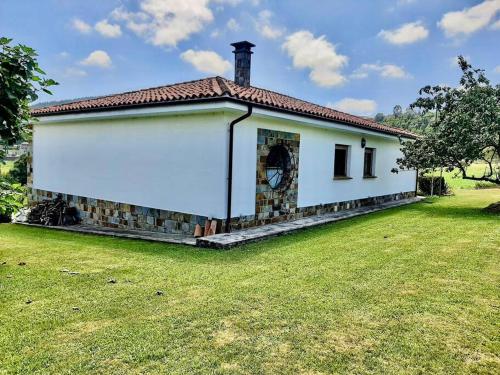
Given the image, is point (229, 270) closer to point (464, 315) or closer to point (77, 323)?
point (77, 323)

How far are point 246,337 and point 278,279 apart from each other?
1.97 meters

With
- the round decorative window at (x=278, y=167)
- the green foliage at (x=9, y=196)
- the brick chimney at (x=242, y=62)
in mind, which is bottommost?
the green foliage at (x=9, y=196)

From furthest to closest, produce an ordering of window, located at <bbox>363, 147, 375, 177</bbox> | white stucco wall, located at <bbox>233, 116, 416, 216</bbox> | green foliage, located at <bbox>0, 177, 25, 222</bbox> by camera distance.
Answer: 1. window, located at <bbox>363, 147, 375, 177</bbox>
2. white stucco wall, located at <bbox>233, 116, 416, 216</bbox>
3. green foliage, located at <bbox>0, 177, 25, 222</bbox>

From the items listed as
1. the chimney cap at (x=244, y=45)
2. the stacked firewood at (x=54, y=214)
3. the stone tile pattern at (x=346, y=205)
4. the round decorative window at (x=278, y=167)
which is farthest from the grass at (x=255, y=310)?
the chimney cap at (x=244, y=45)

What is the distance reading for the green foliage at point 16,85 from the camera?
209 inches

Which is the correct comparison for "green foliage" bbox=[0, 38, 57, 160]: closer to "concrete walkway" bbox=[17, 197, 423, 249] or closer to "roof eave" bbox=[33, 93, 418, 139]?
"roof eave" bbox=[33, 93, 418, 139]

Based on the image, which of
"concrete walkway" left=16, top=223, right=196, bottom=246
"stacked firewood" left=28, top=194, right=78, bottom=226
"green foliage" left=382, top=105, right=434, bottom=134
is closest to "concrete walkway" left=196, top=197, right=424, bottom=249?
"concrete walkway" left=16, top=223, right=196, bottom=246

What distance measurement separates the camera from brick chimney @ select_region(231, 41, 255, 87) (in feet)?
41.4

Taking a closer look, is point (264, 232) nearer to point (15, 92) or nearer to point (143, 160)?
point (143, 160)

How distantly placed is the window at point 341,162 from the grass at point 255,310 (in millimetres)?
6399

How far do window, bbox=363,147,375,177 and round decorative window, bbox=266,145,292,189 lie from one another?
19.7ft

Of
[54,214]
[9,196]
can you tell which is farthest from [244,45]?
[9,196]

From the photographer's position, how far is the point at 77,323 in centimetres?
398

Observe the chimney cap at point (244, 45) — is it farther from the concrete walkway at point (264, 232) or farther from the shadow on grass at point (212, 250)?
the shadow on grass at point (212, 250)
